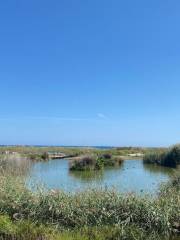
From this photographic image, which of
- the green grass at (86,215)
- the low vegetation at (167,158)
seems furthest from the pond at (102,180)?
the low vegetation at (167,158)

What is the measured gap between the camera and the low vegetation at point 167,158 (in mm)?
28156

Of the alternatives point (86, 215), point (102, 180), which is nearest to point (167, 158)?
point (102, 180)

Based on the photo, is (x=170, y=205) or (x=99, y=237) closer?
(x=99, y=237)

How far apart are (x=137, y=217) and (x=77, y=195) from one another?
1.39 metres

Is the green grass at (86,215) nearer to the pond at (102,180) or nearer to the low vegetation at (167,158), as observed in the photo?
the pond at (102,180)

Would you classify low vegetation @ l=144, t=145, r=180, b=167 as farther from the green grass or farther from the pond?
the green grass

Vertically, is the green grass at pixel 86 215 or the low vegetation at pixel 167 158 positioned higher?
the low vegetation at pixel 167 158

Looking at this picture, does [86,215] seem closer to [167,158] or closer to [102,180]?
[102,180]

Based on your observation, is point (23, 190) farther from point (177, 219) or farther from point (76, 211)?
point (177, 219)

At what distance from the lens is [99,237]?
18.4 ft

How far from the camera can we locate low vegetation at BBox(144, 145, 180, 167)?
92.4ft

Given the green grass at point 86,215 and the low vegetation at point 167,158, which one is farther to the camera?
the low vegetation at point 167,158

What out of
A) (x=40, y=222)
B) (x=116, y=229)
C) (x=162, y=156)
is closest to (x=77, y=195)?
(x=40, y=222)

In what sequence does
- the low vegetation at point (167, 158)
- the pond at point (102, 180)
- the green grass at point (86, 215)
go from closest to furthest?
the green grass at point (86, 215)
the pond at point (102, 180)
the low vegetation at point (167, 158)
